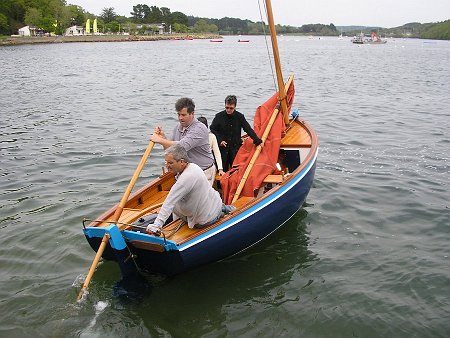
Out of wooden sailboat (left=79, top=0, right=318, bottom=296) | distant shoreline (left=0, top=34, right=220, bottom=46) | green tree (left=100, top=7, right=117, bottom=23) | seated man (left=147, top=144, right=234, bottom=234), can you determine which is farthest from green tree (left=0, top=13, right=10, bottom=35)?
seated man (left=147, top=144, right=234, bottom=234)

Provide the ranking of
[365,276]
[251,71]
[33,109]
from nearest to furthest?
1. [365,276]
2. [33,109]
3. [251,71]

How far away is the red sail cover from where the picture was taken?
8273 millimetres

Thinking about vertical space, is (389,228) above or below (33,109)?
below

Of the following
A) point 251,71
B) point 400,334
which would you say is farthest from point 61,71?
point 400,334

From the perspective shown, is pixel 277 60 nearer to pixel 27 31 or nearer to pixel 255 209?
pixel 255 209

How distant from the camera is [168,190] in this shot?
846 centimetres

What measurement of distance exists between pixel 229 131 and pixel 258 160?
3.02 ft

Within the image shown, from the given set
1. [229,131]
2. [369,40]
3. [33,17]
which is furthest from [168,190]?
[369,40]

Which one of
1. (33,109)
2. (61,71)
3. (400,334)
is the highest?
(61,71)

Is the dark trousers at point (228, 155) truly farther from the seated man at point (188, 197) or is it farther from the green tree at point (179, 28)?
the green tree at point (179, 28)

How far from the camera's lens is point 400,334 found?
239 inches

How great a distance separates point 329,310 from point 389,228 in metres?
3.13

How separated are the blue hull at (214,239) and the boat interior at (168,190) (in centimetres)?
10

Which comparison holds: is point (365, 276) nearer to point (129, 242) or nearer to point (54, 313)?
point (129, 242)
